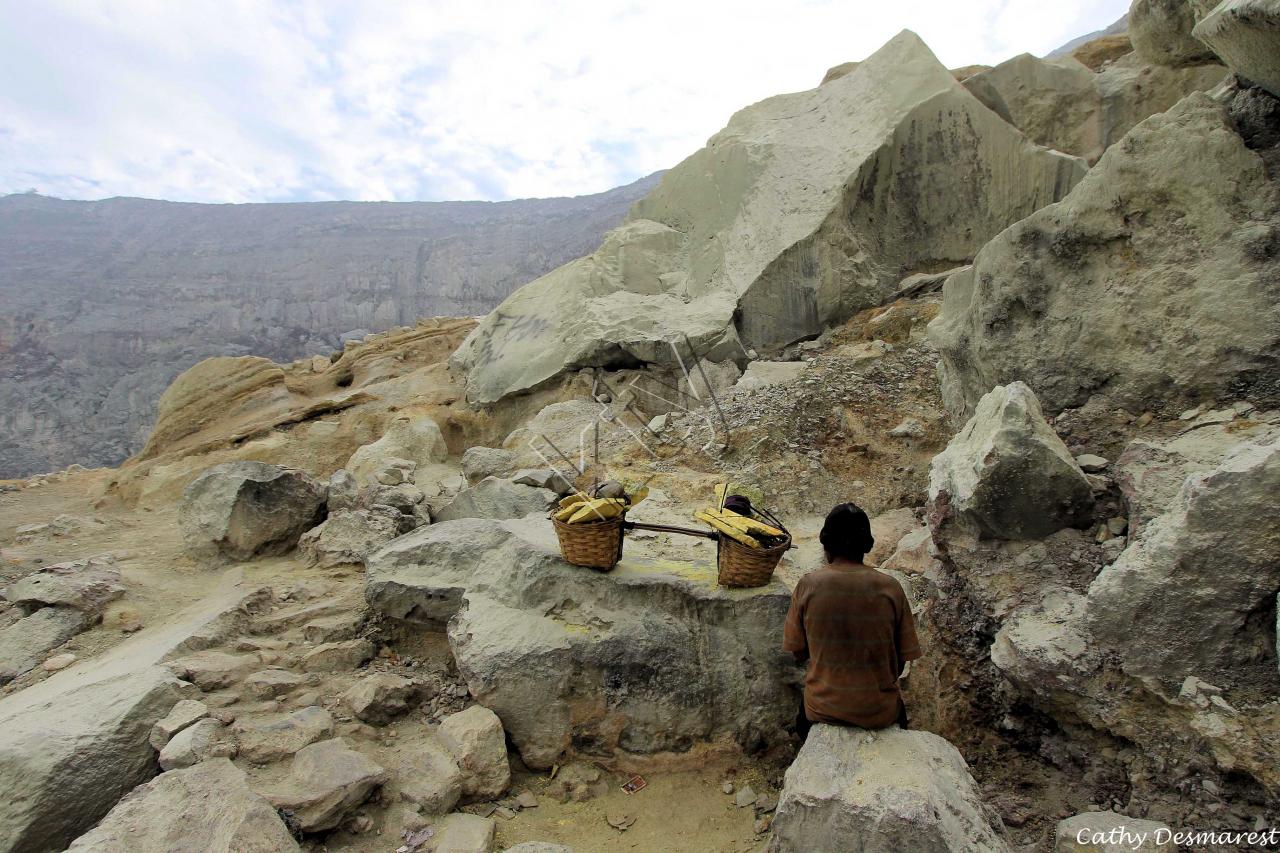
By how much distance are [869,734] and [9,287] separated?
154 ft

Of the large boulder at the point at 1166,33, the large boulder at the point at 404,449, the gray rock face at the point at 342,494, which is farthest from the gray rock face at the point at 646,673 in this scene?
the large boulder at the point at 1166,33

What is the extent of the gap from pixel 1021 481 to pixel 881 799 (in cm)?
160

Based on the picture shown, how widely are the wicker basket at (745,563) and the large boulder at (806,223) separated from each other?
17.2 feet

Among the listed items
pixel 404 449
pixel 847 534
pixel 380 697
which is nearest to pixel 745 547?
pixel 847 534

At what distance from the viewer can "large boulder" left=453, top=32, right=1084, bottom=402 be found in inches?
329

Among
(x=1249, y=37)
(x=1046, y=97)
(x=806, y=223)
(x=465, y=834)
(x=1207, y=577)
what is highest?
(x=1046, y=97)

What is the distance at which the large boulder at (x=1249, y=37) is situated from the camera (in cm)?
282

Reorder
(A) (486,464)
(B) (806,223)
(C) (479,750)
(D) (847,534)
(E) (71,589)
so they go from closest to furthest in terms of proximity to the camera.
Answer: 1. (D) (847,534)
2. (C) (479,750)
3. (E) (71,589)
4. (A) (486,464)
5. (B) (806,223)

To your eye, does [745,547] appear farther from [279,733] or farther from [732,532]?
[279,733]

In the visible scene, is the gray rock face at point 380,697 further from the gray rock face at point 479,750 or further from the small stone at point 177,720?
the small stone at point 177,720

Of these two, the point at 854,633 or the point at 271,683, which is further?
the point at 271,683

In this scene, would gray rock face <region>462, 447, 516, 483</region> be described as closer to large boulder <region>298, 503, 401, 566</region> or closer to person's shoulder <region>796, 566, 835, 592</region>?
large boulder <region>298, 503, 401, 566</region>

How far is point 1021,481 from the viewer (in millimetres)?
3105

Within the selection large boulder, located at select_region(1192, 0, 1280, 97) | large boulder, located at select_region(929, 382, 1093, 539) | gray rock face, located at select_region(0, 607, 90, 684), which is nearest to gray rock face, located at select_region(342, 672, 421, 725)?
gray rock face, located at select_region(0, 607, 90, 684)
